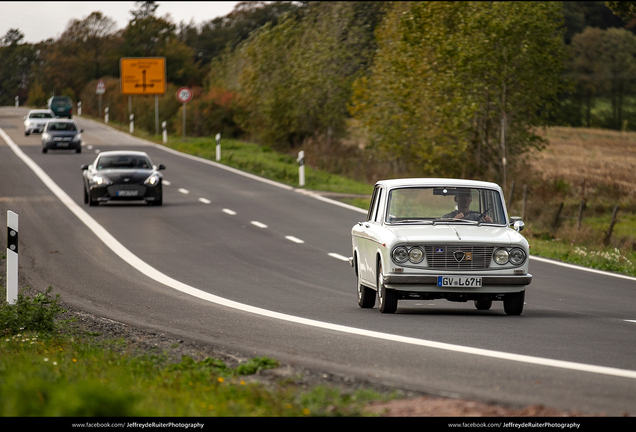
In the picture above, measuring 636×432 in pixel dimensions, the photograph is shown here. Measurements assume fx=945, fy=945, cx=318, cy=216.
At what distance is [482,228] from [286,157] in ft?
109

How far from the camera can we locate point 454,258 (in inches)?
416

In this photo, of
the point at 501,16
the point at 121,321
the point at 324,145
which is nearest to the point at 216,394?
the point at 121,321

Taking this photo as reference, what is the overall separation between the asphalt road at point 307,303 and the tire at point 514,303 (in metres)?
0.18

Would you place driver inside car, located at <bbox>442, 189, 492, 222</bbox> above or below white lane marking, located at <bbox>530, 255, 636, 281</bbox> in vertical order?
above

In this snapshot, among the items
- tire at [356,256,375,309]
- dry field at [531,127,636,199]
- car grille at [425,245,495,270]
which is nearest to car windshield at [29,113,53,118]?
dry field at [531,127,636,199]

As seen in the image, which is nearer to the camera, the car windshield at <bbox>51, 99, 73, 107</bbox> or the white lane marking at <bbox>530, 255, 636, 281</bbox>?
the white lane marking at <bbox>530, 255, 636, 281</bbox>

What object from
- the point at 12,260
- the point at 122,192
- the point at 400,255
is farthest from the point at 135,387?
the point at 122,192

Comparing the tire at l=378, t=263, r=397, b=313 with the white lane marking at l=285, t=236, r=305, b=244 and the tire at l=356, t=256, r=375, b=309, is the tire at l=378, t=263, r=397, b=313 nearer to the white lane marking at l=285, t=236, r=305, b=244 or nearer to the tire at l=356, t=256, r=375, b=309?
the tire at l=356, t=256, r=375, b=309

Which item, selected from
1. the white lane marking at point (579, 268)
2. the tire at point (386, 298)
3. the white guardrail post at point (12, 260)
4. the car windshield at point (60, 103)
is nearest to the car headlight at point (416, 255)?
the tire at point (386, 298)

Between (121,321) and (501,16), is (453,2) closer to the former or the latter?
(501,16)

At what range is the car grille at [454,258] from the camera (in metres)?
10.6

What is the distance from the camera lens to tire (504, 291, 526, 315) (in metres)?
10.9

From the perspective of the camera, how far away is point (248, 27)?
4719 inches

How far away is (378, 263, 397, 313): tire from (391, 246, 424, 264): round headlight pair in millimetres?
440
